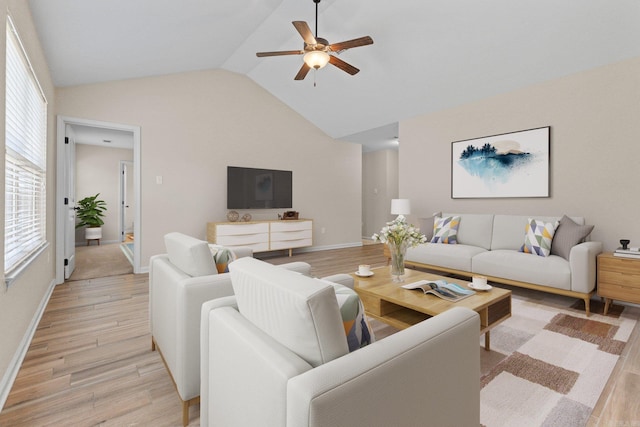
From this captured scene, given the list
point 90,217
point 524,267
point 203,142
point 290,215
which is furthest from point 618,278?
point 90,217

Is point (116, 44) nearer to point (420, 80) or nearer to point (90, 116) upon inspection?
point (90, 116)

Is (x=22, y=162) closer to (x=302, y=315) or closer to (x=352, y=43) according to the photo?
(x=302, y=315)

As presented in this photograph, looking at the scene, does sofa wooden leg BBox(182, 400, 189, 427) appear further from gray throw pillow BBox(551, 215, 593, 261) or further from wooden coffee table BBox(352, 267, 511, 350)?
gray throw pillow BBox(551, 215, 593, 261)

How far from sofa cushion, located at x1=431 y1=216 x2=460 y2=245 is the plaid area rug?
1338 millimetres

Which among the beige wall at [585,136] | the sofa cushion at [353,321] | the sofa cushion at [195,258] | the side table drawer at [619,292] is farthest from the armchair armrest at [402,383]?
the beige wall at [585,136]

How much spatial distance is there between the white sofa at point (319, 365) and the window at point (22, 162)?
1686 mm

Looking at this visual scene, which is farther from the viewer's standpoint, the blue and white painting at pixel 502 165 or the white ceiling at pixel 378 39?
the blue and white painting at pixel 502 165

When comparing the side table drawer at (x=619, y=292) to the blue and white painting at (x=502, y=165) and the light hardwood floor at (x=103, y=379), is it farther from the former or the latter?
the blue and white painting at (x=502, y=165)

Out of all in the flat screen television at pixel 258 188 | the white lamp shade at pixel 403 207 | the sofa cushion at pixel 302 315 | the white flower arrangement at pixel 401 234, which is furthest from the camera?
the flat screen television at pixel 258 188

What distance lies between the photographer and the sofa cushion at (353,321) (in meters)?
0.99

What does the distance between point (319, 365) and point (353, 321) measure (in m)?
0.21

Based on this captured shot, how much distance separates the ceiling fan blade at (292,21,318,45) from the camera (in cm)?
270

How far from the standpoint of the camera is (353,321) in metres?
1.00

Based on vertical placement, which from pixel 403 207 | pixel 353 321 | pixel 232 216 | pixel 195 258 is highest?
pixel 403 207
